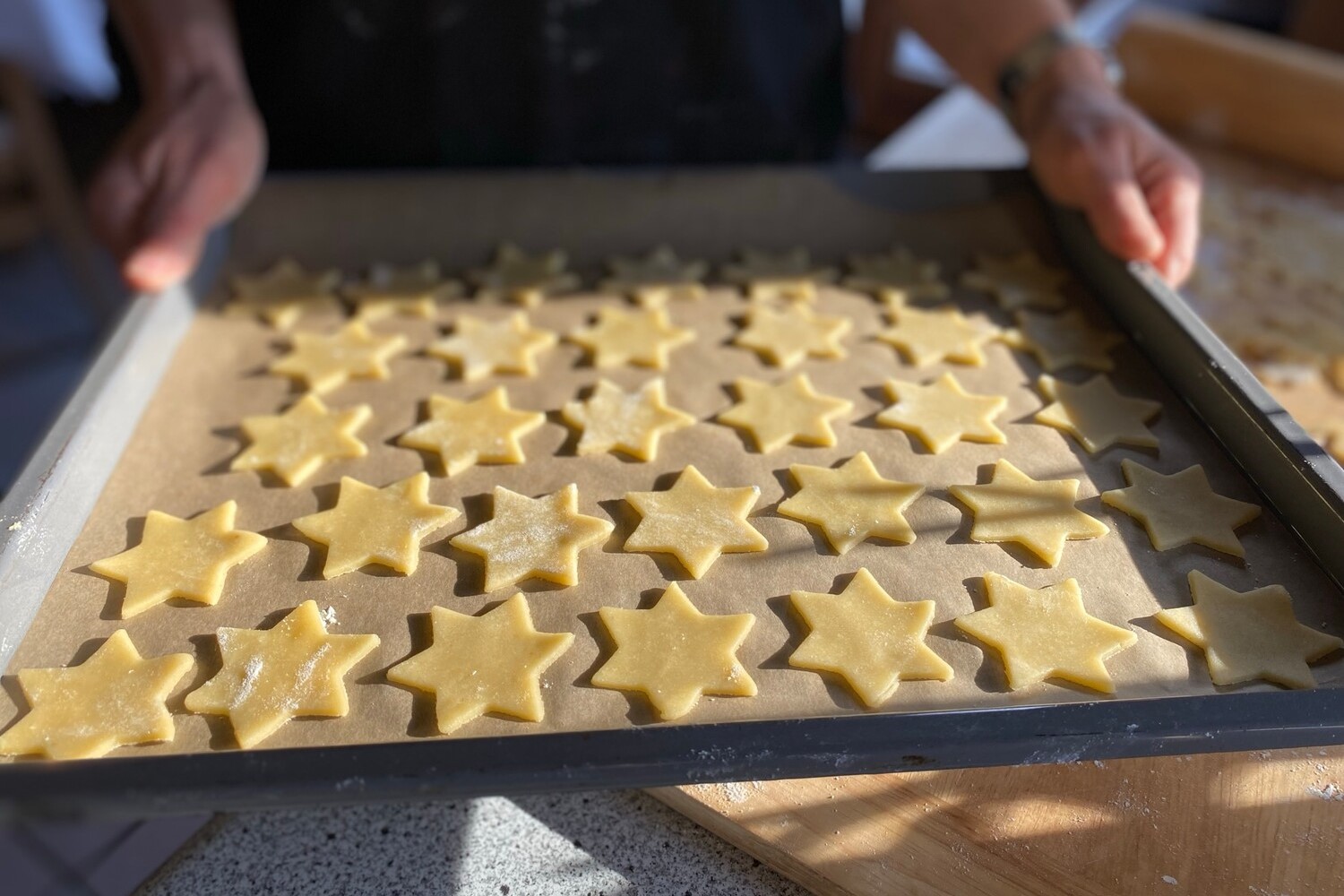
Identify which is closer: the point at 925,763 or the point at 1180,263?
the point at 925,763

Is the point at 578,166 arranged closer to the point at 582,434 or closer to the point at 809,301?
the point at 809,301

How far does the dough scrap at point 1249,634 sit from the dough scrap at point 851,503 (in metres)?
0.24

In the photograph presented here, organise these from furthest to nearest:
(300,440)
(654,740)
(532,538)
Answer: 1. (300,440)
2. (532,538)
3. (654,740)

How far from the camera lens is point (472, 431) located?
3.40 ft

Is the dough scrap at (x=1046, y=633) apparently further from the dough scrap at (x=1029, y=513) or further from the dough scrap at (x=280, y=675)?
the dough scrap at (x=280, y=675)

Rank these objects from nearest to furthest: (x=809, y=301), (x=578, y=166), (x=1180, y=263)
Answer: (x=1180, y=263)
(x=809, y=301)
(x=578, y=166)

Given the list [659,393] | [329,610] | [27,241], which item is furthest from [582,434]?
[27,241]

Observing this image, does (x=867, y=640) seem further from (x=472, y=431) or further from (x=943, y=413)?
(x=472, y=431)

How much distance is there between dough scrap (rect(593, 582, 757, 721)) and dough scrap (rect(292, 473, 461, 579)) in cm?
20

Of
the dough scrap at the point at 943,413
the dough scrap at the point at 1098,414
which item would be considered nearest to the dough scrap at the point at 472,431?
the dough scrap at the point at 943,413

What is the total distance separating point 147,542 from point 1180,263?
3.92 feet

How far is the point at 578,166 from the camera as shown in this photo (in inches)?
59.7

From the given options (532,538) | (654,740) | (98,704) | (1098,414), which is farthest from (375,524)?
(1098,414)

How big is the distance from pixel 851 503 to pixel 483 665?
1.25 ft
